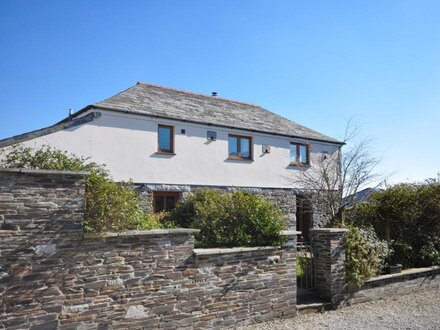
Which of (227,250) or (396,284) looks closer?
(227,250)

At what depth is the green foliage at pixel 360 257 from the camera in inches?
326

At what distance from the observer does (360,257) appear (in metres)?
8.48

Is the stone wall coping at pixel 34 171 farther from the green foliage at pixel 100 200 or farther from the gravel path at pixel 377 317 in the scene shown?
the gravel path at pixel 377 317

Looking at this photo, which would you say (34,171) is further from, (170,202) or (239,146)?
(239,146)

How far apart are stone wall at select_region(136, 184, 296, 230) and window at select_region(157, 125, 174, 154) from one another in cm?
155

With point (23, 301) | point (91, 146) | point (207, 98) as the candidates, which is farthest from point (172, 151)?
point (23, 301)

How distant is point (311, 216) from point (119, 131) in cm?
1097

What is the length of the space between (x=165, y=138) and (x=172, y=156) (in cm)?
82

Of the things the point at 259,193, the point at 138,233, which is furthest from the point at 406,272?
the point at 259,193

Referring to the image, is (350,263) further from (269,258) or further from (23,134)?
(23,134)

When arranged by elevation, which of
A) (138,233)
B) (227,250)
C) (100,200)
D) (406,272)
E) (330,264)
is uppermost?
(100,200)

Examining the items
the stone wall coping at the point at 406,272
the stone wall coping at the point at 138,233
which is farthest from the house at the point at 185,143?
the stone wall coping at the point at 406,272

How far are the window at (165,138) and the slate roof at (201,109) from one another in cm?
56

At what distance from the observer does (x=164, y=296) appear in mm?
6043
